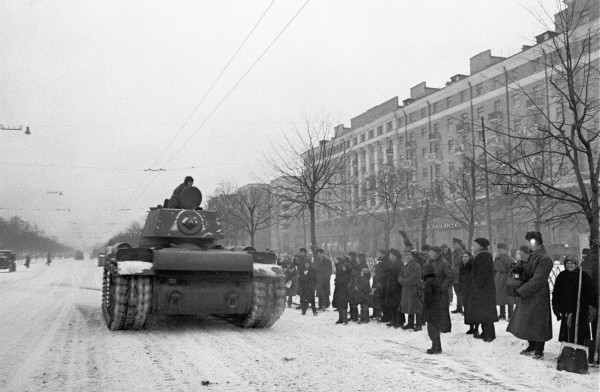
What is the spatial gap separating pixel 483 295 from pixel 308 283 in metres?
5.61

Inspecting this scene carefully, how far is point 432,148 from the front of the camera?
51.7 meters

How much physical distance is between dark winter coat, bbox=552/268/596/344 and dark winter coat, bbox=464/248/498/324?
167cm

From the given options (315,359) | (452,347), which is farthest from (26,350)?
(452,347)

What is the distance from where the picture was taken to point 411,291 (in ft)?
34.6

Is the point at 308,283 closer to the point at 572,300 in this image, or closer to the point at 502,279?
the point at 502,279

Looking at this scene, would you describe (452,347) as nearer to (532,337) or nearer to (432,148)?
(532,337)

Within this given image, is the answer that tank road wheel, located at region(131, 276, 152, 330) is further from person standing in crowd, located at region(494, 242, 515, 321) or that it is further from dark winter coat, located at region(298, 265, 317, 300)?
person standing in crowd, located at region(494, 242, 515, 321)

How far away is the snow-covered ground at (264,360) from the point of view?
6.41 metres

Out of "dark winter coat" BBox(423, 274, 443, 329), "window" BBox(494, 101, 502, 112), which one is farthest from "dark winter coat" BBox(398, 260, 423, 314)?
"window" BBox(494, 101, 502, 112)

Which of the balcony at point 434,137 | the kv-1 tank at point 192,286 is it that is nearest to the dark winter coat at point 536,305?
the kv-1 tank at point 192,286

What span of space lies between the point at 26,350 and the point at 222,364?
3115mm

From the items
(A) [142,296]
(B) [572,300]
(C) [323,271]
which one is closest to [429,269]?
(B) [572,300]

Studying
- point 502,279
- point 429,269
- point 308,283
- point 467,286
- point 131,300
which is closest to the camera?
point 429,269

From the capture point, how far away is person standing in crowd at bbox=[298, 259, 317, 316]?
14.0 meters
